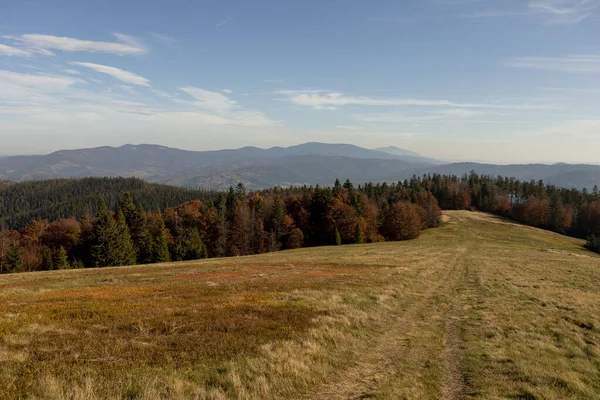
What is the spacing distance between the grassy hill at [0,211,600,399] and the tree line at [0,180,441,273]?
54.3m

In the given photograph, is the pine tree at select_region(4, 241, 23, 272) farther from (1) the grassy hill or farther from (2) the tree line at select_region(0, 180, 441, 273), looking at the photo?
(1) the grassy hill

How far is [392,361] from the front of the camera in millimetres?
12742

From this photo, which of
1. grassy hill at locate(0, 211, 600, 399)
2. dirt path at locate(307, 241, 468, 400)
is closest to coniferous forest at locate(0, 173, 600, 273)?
grassy hill at locate(0, 211, 600, 399)

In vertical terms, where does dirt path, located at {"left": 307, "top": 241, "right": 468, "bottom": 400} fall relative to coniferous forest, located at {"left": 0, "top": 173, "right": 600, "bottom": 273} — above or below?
above

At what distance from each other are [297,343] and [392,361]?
149 inches

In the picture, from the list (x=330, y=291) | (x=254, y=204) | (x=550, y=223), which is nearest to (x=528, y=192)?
(x=550, y=223)

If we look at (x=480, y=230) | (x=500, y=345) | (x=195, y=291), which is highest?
(x=500, y=345)

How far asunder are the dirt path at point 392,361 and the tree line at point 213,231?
69056 millimetres

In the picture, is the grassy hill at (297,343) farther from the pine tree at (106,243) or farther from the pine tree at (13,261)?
the pine tree at (13,261)

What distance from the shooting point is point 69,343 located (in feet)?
38.8

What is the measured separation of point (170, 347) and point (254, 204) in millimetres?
97494

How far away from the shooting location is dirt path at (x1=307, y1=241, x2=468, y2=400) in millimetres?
10172

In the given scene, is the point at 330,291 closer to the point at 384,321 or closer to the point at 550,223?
the point at 384,321

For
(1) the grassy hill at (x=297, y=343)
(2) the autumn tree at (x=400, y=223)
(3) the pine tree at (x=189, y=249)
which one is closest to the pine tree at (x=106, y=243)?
(3) the pine tree at (x=189, y=249)
